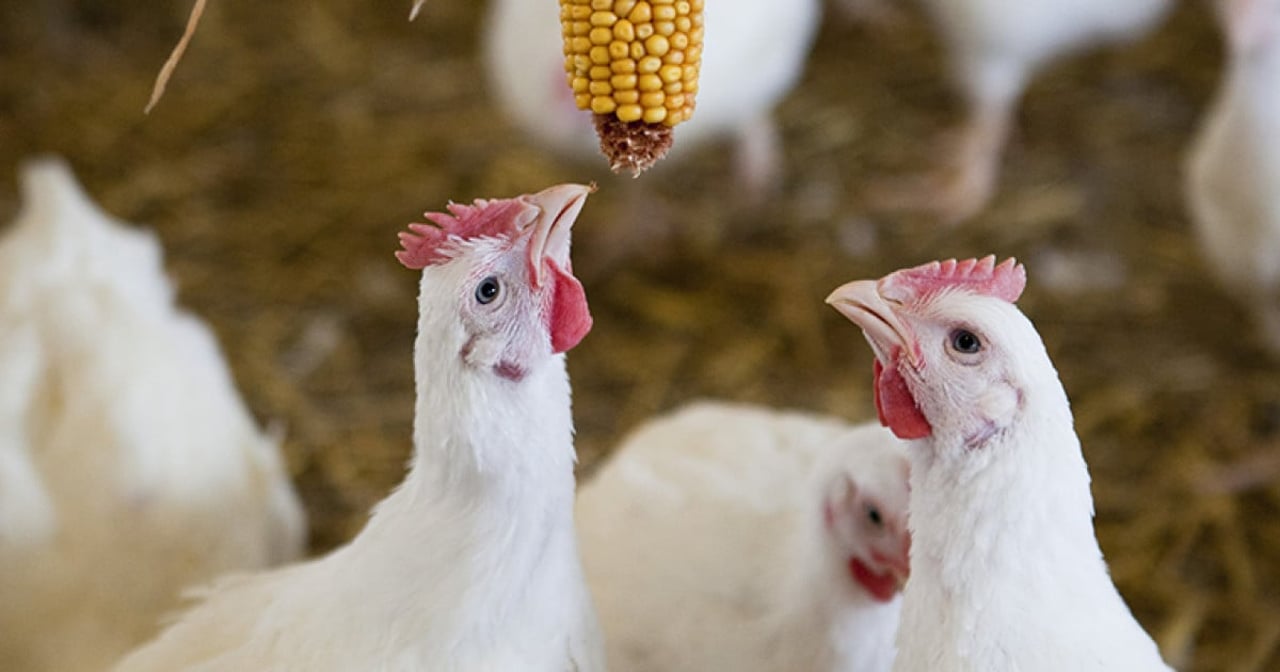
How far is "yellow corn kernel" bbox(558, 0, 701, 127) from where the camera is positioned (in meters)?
1.02

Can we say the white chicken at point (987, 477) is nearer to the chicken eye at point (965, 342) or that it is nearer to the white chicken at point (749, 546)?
the chicken eye at point (965, 342)

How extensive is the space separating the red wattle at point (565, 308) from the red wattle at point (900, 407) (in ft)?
0.94

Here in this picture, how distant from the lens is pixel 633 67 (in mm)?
1011

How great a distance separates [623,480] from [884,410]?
2.48ft

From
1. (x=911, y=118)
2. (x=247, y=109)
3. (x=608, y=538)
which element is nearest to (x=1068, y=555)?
(x=608, y=538)

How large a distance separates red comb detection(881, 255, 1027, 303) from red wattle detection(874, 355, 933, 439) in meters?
0.07

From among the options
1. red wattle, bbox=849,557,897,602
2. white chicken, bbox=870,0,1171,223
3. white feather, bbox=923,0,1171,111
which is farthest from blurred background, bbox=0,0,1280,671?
red wattle, bbox=849,557,897,602

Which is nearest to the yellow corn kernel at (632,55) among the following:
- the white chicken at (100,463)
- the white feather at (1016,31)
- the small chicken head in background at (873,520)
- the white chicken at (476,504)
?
the white chicken at (476,504)

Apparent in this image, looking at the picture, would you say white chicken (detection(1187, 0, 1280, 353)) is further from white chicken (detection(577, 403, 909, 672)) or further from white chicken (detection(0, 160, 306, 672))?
white chicken (detection(0, 160, 306, 672))

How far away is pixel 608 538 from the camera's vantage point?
186cm

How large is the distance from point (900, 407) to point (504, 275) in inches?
15.4

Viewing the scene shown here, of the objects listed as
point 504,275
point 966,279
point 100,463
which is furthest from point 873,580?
point 100,463

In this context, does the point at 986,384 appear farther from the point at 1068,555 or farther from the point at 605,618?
the point at 605,618

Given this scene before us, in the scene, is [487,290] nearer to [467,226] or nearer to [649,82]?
[467,226]
